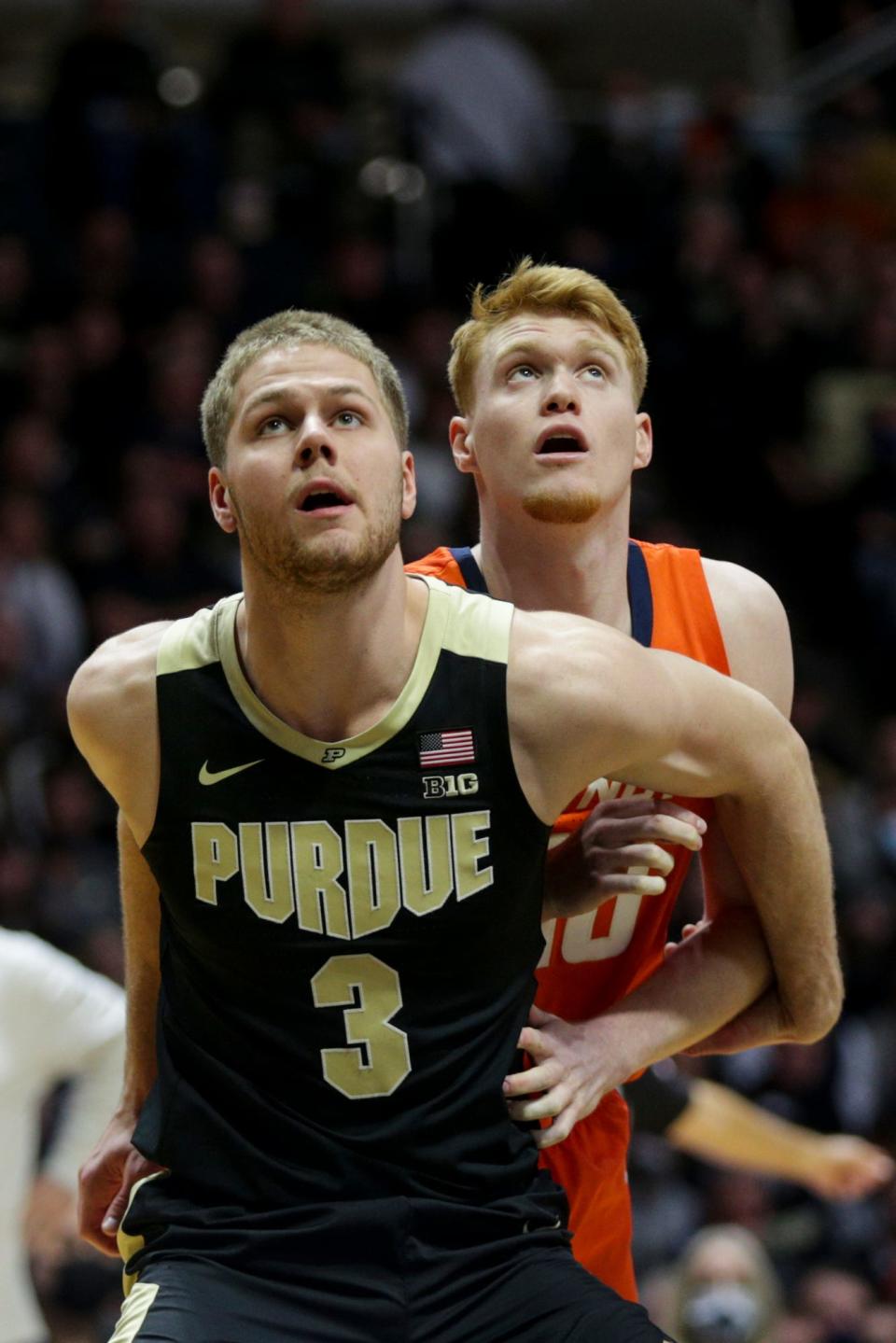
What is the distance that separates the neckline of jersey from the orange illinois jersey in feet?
2.07

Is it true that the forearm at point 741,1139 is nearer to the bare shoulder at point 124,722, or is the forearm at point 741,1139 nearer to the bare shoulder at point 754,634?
the bare shoulder at point 754,634

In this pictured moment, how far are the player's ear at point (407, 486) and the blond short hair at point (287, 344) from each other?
3cm

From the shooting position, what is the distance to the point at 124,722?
3.27 m

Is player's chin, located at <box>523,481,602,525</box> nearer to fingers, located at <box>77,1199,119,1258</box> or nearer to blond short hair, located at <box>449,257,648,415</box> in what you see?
blond short hair, located at <box>449,257,648,415</box>

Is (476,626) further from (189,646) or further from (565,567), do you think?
(565,567)

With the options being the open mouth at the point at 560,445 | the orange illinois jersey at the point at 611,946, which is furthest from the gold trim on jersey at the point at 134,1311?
the open mouth at the point at 560,445

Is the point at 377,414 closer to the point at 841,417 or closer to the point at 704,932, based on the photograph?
the point at 704,932

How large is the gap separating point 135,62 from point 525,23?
5.14 meters

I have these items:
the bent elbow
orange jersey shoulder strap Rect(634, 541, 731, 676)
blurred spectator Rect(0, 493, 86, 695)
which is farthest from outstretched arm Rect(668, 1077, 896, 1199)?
blurred spectator Rect(0, 493, 86, 695)

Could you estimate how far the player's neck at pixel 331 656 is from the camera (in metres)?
3.20

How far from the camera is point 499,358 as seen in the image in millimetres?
3918

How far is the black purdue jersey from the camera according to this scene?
123 inches

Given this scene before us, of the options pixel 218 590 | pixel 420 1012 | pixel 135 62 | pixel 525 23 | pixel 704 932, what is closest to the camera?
pixel 420 1012

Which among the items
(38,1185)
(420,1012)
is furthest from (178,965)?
(38,1185)
